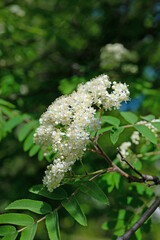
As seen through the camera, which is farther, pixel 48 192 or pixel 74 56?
pixel 74 56

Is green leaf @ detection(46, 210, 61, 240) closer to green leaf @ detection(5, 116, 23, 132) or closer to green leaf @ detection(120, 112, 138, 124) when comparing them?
green leaf @ detection(120, 112, 138, 124)

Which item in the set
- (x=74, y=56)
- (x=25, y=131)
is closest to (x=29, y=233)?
(x=25, y=131)

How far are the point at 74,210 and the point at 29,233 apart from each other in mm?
325

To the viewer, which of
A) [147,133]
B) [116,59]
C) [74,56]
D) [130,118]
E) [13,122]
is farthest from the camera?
[74,56]

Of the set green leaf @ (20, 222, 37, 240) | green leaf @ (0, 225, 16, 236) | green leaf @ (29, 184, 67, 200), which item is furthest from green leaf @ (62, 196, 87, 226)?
green leaf @ (0, 225, 16, 236)

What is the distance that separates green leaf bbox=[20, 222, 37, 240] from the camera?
164cm

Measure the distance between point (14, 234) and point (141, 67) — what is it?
330 cm

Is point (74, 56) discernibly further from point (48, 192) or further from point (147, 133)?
point (48, 192)

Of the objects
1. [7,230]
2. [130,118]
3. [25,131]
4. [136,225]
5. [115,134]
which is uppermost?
[25,131]

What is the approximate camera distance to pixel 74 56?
5.01 m

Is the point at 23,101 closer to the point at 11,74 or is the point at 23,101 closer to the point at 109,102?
the point at 11,74

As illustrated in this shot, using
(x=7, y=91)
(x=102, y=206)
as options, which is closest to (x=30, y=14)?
(x=7, y=91)

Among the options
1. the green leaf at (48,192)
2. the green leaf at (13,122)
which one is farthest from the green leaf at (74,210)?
the green leaf at (13,122)

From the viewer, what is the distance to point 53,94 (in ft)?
13.0
